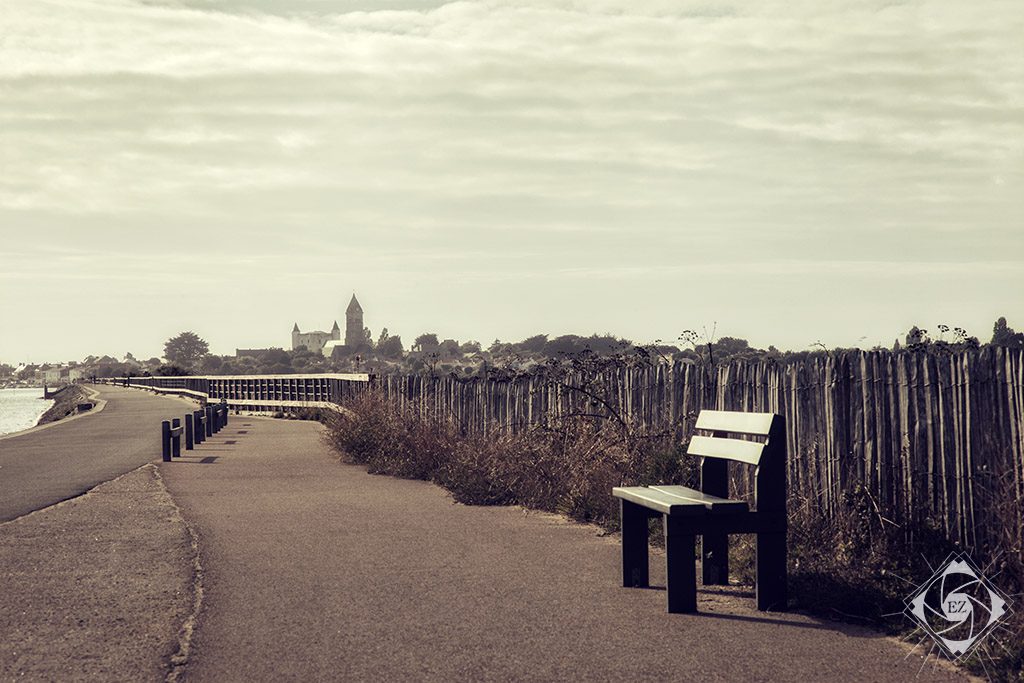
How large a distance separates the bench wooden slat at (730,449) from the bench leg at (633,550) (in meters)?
0.63

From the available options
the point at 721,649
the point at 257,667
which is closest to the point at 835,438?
the point at 721,649

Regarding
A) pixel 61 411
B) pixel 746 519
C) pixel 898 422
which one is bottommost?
pixel 61 411

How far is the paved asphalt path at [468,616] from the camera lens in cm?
620

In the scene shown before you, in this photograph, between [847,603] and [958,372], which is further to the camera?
[958,372]

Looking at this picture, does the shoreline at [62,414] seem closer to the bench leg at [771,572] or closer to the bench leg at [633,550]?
the bench leg at [633,550]

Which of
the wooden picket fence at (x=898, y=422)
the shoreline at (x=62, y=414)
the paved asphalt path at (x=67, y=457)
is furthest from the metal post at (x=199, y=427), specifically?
the wooden picket fence at (x=898, y=422)

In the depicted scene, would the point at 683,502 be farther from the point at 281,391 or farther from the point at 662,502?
the point at 281,391

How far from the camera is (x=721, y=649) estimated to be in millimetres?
6535

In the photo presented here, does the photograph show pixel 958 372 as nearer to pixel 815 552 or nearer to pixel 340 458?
pixel 815 552

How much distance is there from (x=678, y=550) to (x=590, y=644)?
998 millimetres

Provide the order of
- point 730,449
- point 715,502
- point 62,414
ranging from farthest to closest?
1. point 62,414
2. point 730,449
3. point 715,502

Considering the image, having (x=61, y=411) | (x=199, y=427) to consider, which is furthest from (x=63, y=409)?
(x=199, y=427)

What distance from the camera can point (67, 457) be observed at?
72.0ft

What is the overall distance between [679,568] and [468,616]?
1397mm
